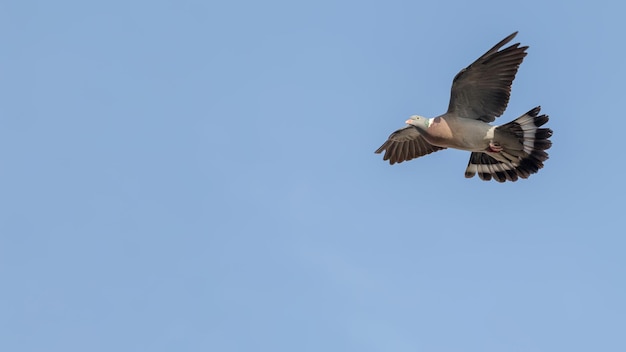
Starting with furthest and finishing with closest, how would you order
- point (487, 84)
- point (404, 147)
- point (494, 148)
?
1. point (404, 147)
2. point (494, 148)
3. point (487, 84)

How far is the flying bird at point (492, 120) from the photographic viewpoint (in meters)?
25.2

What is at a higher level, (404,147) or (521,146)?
(404,147)

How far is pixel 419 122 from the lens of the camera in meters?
25.8

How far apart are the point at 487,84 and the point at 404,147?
117 inches

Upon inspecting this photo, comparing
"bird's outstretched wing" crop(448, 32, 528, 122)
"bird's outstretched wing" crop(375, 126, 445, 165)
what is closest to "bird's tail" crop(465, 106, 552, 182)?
"bird's outstretched wing" crop(448, 32, 528, 122)

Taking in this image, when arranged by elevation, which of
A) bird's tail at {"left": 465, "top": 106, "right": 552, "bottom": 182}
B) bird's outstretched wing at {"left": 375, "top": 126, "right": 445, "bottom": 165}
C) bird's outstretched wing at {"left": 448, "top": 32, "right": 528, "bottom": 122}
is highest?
bird's outstretched wing at {"left": 375, "top": 126, "right": 445, "bottom": 165}

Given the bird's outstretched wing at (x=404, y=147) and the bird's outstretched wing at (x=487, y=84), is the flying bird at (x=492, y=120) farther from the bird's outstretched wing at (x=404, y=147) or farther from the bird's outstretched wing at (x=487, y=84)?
the bird's outstretched wing at (x=404, y=147)

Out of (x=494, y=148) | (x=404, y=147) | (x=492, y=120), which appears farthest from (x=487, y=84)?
(x=404, y=147)

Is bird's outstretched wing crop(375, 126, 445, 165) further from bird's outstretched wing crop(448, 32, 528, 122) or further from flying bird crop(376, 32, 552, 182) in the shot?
bird's outstretched wing crop(448, 32, 528, 122)

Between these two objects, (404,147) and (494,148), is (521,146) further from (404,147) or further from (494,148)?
(404,147)

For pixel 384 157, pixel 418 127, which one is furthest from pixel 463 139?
pixel 384 157

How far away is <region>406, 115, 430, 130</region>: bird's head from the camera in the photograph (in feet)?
84.4

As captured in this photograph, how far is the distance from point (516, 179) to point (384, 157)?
3.18 meters

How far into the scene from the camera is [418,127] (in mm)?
25781
